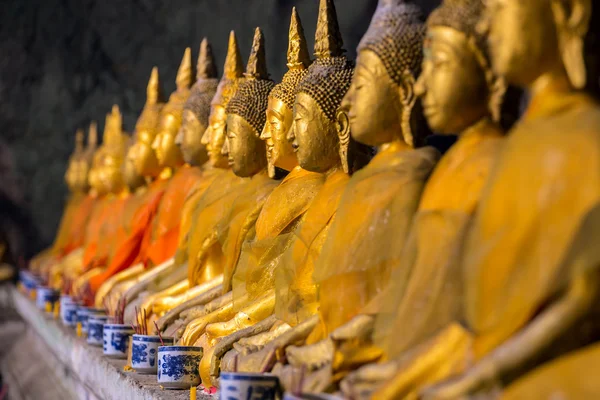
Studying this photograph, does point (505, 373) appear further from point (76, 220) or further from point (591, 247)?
point (76, 220)

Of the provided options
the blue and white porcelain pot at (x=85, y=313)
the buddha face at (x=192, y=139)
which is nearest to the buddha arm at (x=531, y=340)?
the buddha face at (x=192, y=139)

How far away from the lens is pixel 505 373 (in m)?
2.14

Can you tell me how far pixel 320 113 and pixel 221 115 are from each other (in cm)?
166

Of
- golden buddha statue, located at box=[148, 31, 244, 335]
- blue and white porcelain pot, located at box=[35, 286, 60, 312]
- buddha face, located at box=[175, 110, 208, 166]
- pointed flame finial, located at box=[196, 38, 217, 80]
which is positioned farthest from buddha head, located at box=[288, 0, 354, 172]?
blue and white porcelain pot, located at box=[35, 286, 60, 312]

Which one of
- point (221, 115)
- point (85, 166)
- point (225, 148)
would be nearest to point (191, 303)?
point (225, 148)

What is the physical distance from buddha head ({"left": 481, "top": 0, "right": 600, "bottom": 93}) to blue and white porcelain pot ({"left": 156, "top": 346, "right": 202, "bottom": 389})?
6.76ft

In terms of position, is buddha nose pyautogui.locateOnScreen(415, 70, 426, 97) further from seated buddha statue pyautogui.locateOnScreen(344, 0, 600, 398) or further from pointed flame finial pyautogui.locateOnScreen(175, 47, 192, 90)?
pointed flame finial pyautogui.locateOnScreen(175, 47, 192, 90)

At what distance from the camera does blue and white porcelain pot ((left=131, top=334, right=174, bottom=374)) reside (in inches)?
173

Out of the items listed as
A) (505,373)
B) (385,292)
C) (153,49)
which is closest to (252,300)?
(385,292)

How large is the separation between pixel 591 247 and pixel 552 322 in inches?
7.2

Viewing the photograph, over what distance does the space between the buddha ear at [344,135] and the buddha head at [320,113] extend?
0.12 meters

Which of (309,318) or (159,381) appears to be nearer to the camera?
(309,318)

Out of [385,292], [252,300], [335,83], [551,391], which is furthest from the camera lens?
[252,300]

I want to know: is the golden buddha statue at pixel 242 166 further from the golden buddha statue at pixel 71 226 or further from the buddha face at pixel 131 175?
the golden buddha statue at pixel 71 226
